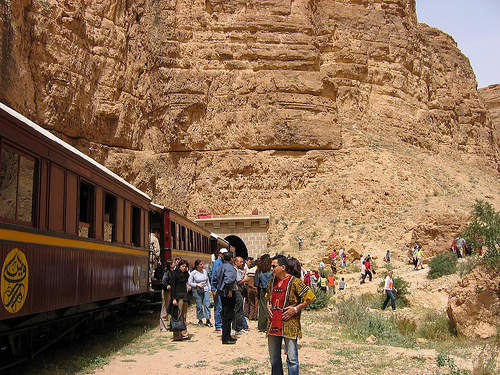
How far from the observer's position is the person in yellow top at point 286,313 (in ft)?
20.0

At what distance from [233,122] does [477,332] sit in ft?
118

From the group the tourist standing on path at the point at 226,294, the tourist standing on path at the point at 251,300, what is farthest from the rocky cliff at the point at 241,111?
the tourist standing on path at the point at 226,294

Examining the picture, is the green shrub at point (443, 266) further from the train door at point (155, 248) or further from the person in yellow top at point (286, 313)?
the person in yellow top at point (286, 313)

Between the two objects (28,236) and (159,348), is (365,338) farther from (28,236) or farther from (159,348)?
(28,236)

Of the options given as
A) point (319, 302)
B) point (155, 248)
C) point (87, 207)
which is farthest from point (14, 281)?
point (319, 302)

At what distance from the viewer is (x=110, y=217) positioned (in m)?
10.1

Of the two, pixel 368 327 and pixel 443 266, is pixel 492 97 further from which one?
pixel 368 327

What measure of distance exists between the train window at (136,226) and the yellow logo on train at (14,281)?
19.4ft

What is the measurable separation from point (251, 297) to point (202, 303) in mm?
1379

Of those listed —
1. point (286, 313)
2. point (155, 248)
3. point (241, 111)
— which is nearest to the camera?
point (286, 313)

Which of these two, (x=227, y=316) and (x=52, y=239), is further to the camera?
(x=227, y=316)

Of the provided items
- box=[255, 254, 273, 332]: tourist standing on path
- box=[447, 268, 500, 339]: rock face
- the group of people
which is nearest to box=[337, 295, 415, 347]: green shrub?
box=[447, 268, 500, 339]: rock face

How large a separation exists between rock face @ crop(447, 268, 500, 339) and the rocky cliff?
25553mm

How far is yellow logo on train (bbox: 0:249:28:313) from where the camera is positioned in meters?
5.86
